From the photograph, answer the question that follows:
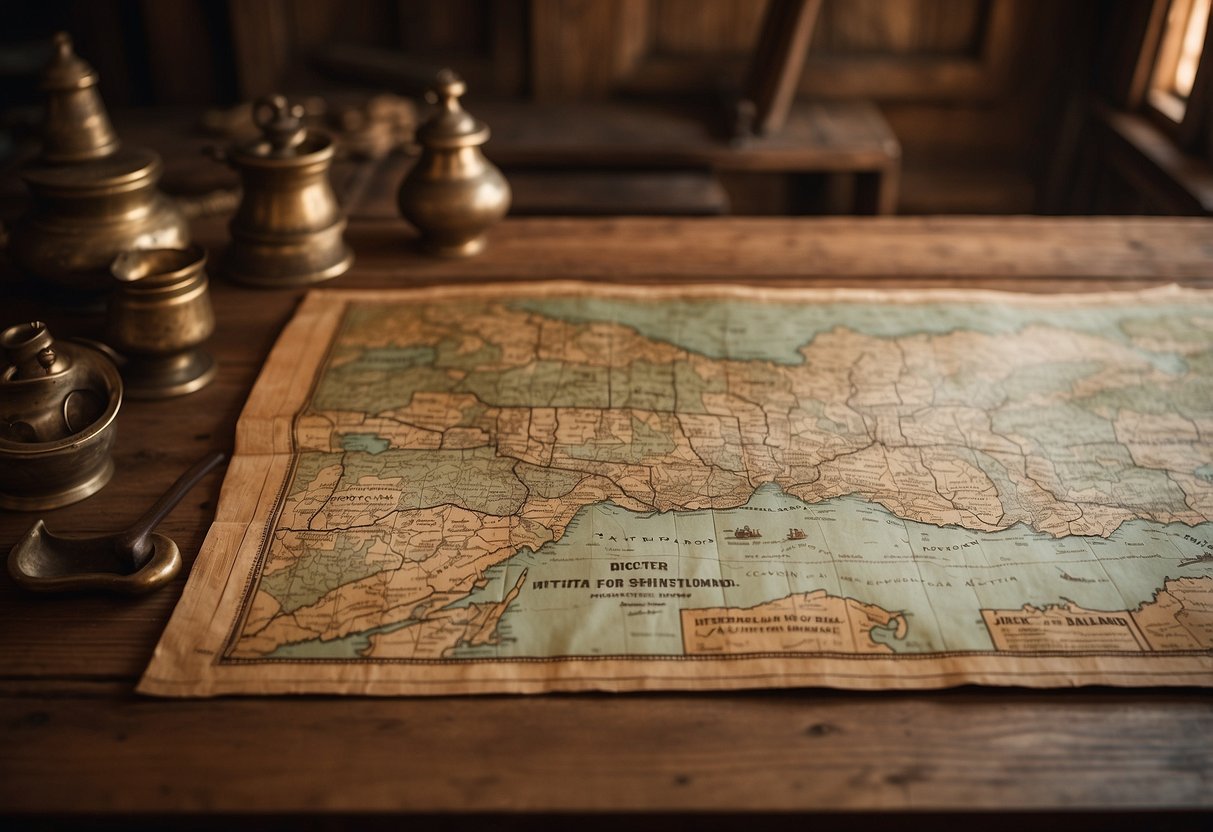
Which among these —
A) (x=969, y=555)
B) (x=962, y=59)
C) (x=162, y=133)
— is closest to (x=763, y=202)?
(x=962, y=59)

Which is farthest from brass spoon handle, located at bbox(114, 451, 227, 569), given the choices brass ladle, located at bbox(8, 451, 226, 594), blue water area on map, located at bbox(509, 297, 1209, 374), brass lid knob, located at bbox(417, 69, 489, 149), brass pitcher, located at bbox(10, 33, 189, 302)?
brass lid knob, located at bbox(417, 69, 489, 149)

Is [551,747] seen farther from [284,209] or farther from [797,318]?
[284,209]

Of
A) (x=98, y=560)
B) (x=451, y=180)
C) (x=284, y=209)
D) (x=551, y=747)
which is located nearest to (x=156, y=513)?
(x=98, y=560)

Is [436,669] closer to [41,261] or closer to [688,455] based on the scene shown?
[688,455]

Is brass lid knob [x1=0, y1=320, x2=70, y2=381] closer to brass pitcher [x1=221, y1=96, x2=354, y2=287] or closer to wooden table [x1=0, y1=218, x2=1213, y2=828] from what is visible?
wooden table [x1=0, y1=218, x2=1213, y2=828]

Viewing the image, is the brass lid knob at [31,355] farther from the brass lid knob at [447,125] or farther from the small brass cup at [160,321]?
the brass lid knob at [447,125]

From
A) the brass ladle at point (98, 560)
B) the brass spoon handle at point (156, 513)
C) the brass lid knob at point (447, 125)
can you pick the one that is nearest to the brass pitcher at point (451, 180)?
the brass lid knob at point (447, 125)
